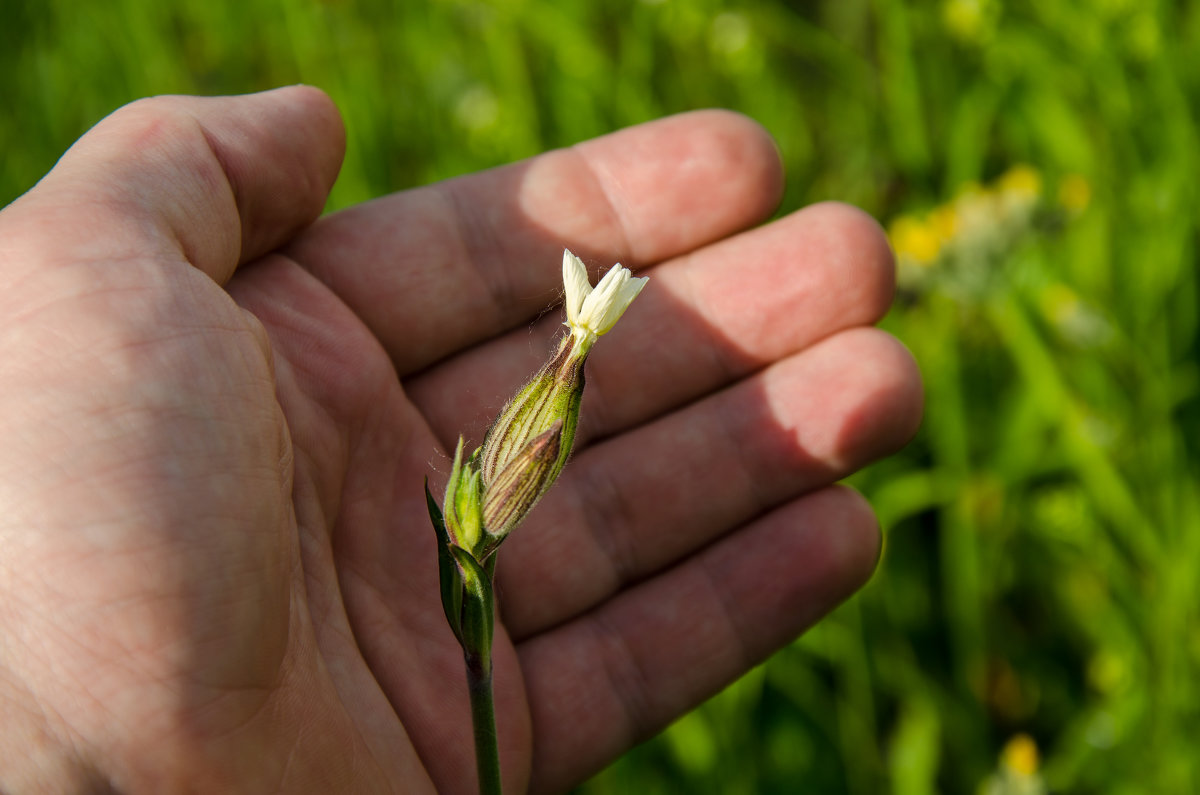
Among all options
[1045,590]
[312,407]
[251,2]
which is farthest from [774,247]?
[251,2]

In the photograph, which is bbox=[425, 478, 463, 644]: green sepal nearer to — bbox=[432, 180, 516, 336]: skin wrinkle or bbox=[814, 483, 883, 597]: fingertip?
bbox=[432, 180, 516, 336]: skin wrinkle

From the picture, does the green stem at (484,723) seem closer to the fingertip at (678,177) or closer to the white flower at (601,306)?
the white flower at (601,306)

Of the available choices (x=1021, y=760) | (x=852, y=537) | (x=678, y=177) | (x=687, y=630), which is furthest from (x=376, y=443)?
(x=1021, y=760)

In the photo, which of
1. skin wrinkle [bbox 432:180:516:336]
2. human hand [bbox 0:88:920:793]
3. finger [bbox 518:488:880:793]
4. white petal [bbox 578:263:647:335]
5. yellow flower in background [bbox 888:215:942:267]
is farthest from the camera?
yellow flower in background [bbox 888:215:942:267]

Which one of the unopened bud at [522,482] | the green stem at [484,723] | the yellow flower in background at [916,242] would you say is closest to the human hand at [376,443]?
the green stem at [484,723]

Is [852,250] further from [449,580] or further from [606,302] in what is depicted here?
[449,580]

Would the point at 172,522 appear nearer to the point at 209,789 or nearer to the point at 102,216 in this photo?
the point at 209,789

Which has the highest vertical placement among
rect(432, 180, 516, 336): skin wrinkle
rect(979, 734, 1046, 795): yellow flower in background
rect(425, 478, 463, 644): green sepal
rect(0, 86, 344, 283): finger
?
rect(0, 86, 344, 283): finger

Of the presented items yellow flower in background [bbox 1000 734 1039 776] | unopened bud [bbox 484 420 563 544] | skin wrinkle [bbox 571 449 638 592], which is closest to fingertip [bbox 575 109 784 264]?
skin wrinkle [bbox 571 449 638 592]
